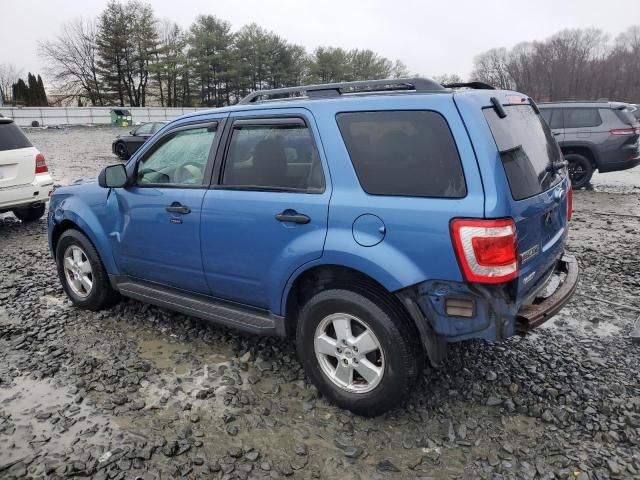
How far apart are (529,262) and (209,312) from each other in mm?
2144

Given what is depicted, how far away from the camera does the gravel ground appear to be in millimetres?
2580

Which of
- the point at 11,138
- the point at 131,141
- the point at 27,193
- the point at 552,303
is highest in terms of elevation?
the point at 11,138

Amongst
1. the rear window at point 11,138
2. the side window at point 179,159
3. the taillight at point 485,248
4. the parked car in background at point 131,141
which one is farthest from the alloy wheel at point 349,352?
the parked car in background at point 131,141

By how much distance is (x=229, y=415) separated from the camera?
9.78 feet

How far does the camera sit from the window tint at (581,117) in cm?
1055

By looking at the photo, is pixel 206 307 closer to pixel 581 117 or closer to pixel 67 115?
pixel 581 117

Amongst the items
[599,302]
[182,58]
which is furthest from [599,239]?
[182,58]

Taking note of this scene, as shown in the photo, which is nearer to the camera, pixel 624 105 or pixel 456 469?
pixel 456 469

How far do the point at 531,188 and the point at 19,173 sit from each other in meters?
7.20

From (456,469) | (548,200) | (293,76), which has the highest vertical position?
(293,76)

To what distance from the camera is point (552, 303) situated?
2.85 m

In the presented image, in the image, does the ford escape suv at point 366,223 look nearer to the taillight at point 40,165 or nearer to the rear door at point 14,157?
the rear door at point 14,157

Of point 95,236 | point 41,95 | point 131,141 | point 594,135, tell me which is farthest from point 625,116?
point 41,95

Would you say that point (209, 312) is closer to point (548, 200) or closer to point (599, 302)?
point (548, 200)
